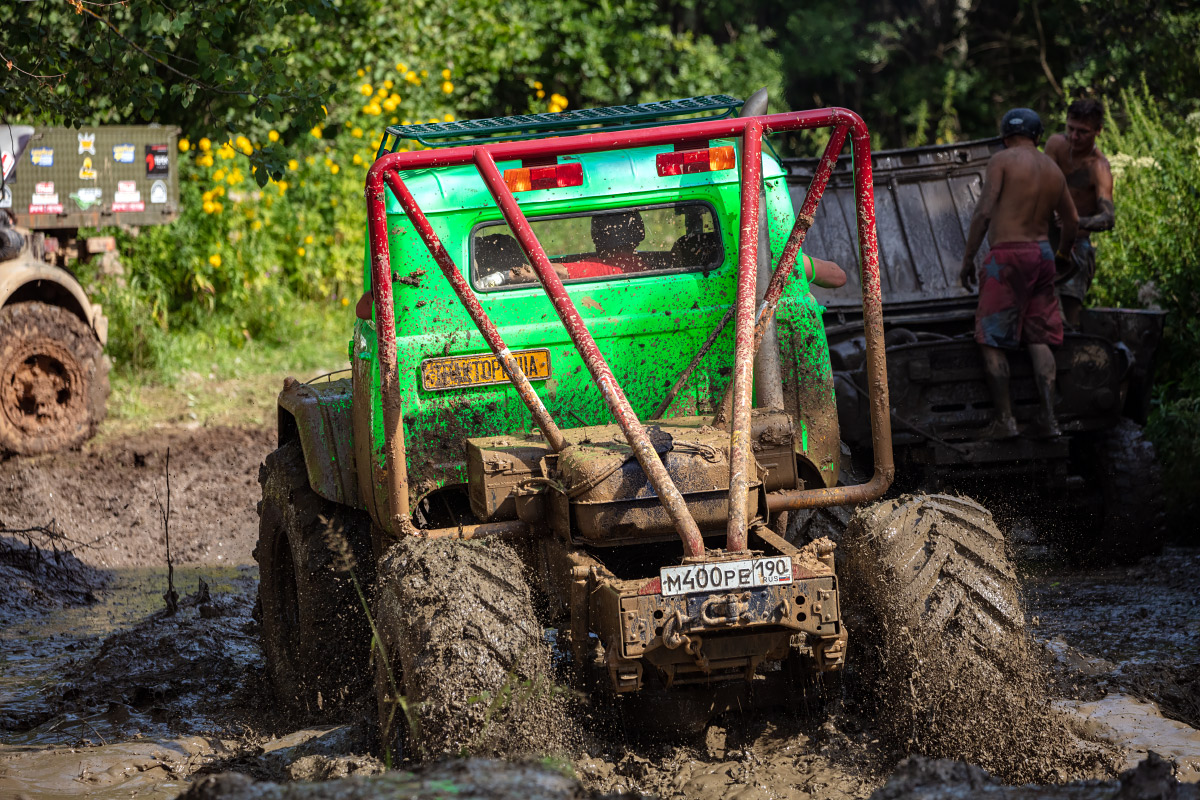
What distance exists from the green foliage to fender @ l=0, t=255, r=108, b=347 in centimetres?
703

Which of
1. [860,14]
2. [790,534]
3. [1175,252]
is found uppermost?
[860,14]

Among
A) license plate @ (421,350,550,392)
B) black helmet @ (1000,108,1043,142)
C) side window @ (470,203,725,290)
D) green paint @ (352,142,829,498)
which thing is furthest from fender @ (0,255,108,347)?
black helmet @ (1000,108,1043,142)

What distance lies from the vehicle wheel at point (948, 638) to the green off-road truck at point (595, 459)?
11 millimetres

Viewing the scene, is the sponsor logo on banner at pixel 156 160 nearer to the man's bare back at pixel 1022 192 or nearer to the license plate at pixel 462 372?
the man's bare back at pixel 1022 192

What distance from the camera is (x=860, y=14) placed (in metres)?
18.7

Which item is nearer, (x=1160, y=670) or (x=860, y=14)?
(x=1160, y=670)

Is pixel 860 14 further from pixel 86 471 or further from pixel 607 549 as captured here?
pixel 607 549

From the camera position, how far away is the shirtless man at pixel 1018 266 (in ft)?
21.0

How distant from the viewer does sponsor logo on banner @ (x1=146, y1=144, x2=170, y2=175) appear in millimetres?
9812

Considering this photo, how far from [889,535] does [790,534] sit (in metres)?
0.88

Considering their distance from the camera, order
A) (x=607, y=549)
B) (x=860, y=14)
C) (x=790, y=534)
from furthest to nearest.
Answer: (x=860, y=14) < (x=790, y=534) < (x=607, y=549)

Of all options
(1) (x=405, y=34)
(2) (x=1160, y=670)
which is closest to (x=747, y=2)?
(1) (x=405, y=34)

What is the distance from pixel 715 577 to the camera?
10.9 ft

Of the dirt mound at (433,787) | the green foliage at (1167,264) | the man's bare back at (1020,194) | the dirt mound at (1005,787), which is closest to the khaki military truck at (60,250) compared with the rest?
the man's bare back at (1020,194)
